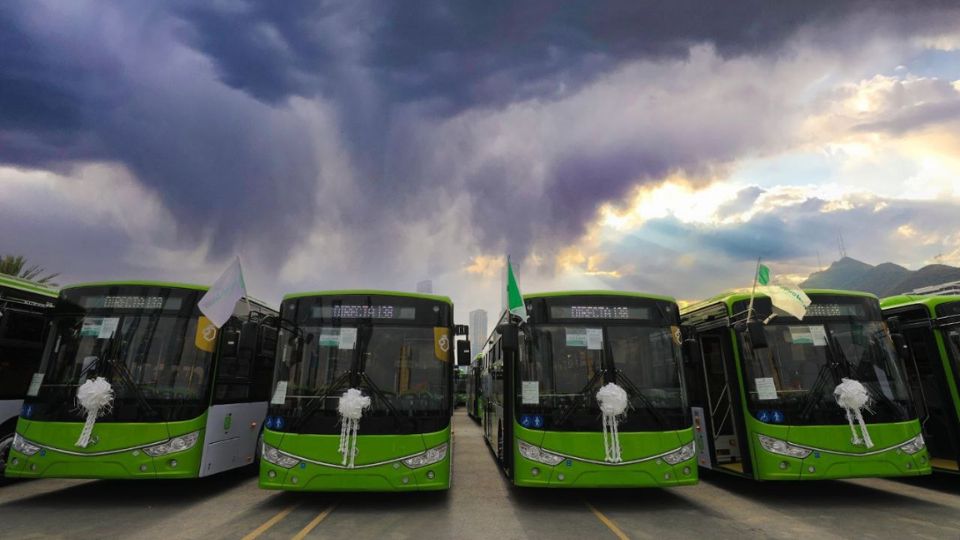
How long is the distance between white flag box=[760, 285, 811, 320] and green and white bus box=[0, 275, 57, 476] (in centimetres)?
1300

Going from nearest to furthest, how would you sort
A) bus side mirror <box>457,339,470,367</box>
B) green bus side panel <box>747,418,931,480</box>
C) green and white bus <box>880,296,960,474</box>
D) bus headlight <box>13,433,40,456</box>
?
bus headlight <box>13,433,40,456</box>, green bus side panel <box>747,418,931,480</box>, bus side mirror <box>457,339,470,367</box>, green and white bus <box>880,296,960,474</box>

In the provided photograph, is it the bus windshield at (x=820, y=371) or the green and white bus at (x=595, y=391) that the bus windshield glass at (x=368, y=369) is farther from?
the bus windshield at (x=820, y=371)

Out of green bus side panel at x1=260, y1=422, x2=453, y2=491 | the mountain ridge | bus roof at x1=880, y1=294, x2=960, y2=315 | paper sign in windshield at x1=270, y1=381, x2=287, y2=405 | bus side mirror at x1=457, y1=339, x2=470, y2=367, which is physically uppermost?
the mountain ridge

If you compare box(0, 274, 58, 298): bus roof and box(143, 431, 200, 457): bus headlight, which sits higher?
box(0, 274, 58, 298): bus roof

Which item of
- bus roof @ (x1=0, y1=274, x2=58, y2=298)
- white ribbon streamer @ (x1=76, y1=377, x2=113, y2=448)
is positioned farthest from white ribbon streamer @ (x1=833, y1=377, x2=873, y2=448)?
bus roof @ (x1=0, y1=274, x2=58, y2=298)

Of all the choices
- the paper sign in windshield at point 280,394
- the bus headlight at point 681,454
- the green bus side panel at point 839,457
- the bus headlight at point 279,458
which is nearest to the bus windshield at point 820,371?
the green bus side panel at point 839,457

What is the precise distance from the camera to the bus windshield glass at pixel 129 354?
7469 millimetres

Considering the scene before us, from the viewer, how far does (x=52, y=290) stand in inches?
396

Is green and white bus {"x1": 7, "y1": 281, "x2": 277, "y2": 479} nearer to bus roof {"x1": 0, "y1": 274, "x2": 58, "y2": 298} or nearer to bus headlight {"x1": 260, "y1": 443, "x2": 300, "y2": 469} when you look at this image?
bus headlight {"x1": 260, "y1": 443, "x2": 300, "y2": 469}

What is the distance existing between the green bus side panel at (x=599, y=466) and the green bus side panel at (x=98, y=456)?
5.50 m

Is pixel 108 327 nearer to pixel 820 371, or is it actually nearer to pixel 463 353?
pixel 463 353

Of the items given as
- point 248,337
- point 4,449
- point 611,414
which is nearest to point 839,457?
point 611,414

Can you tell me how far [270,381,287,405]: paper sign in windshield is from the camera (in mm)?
7371

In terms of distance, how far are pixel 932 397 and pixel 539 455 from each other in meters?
8.06
